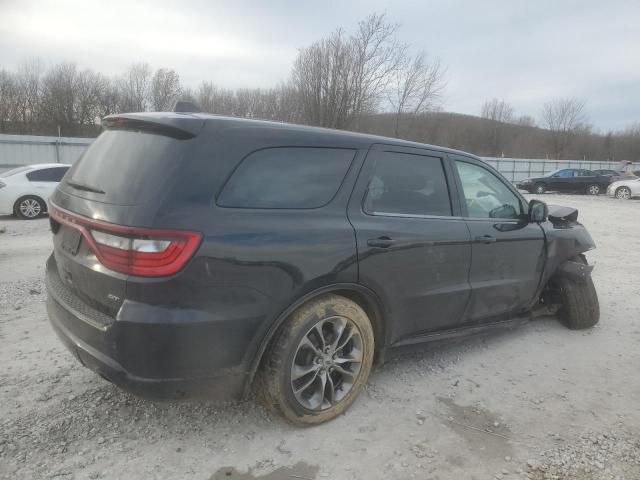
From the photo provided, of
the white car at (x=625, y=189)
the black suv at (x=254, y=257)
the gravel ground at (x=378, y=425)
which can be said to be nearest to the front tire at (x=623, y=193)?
the white car at (x=625, y=189)

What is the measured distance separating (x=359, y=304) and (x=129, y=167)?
5.14 ft

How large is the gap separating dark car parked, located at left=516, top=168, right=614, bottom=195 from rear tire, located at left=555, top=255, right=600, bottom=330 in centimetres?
2497

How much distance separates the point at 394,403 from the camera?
3.09 m

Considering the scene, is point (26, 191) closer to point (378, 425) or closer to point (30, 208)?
point (30, 208)

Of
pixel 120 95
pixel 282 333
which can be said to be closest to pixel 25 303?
pixel 282 333

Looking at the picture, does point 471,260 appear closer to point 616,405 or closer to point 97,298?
point 616,405

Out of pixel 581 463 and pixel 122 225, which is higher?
pixel 122 225

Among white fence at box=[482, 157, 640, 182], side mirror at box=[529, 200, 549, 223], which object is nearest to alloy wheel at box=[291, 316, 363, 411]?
side mirror at box=[529, 200, 549, 223]

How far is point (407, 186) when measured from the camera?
3.19 m

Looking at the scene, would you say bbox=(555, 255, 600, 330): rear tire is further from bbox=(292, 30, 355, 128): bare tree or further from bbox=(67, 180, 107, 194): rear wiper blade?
bbox=(292, 30, 355, 128): bare tree

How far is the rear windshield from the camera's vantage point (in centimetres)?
224

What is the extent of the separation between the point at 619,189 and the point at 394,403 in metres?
26.5

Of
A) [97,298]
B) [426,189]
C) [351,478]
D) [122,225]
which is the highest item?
[426,189]

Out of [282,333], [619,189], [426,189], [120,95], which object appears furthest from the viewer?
[120,95]
